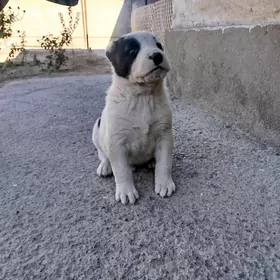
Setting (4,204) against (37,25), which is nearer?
(4,204)

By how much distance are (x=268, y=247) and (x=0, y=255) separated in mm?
1035

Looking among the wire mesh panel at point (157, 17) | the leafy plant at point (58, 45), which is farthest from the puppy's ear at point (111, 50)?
the leafy plant at point (58, 45)

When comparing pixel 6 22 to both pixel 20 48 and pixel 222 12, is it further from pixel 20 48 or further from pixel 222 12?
pixel 222 12

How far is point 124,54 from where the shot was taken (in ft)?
4.91

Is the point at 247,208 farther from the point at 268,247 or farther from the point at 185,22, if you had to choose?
the point at 185,22

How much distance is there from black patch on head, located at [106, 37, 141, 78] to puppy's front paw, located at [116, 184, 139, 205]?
1.80 ft

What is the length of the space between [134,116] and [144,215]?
48cm

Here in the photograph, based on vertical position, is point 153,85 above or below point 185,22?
below

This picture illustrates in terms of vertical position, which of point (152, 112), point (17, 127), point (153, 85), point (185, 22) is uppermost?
point (185, 22)

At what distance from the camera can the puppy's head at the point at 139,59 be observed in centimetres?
142

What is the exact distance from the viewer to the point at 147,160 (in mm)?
1780

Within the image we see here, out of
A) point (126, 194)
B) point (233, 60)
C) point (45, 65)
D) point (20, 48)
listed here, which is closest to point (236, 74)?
point (233, 60)

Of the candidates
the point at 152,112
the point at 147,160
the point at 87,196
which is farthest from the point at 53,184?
the point at 152,112

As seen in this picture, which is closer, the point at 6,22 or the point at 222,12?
the point at 222,12
